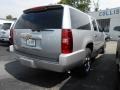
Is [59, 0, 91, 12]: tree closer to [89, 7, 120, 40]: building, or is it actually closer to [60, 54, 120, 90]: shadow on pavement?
[89, 7, 120, 40]: building

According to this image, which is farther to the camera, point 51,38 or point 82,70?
point 82,70

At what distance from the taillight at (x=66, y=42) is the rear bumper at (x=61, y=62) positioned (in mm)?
118

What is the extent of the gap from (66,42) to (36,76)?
76.9 inches

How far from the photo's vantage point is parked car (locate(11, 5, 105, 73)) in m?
4.59

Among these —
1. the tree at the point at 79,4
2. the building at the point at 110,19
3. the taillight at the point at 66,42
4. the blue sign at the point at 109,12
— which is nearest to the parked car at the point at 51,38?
the taillight at the point at 66,42

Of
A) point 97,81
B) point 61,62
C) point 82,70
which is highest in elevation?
point 61,62

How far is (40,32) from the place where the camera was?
4.87 meters

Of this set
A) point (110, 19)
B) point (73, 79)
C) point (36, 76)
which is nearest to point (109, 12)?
point (110, 19)

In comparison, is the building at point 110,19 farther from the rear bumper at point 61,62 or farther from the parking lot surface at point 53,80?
the rear bumper at point 61,62

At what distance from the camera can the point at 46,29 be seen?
15.6ft

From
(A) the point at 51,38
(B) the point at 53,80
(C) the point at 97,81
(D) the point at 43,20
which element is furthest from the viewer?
(C) the point at 97,81

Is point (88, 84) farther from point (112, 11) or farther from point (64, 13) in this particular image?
point (112, 11)

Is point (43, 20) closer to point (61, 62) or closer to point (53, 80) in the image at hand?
point (61, 62)

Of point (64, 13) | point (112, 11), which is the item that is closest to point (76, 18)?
point (64, 13)
